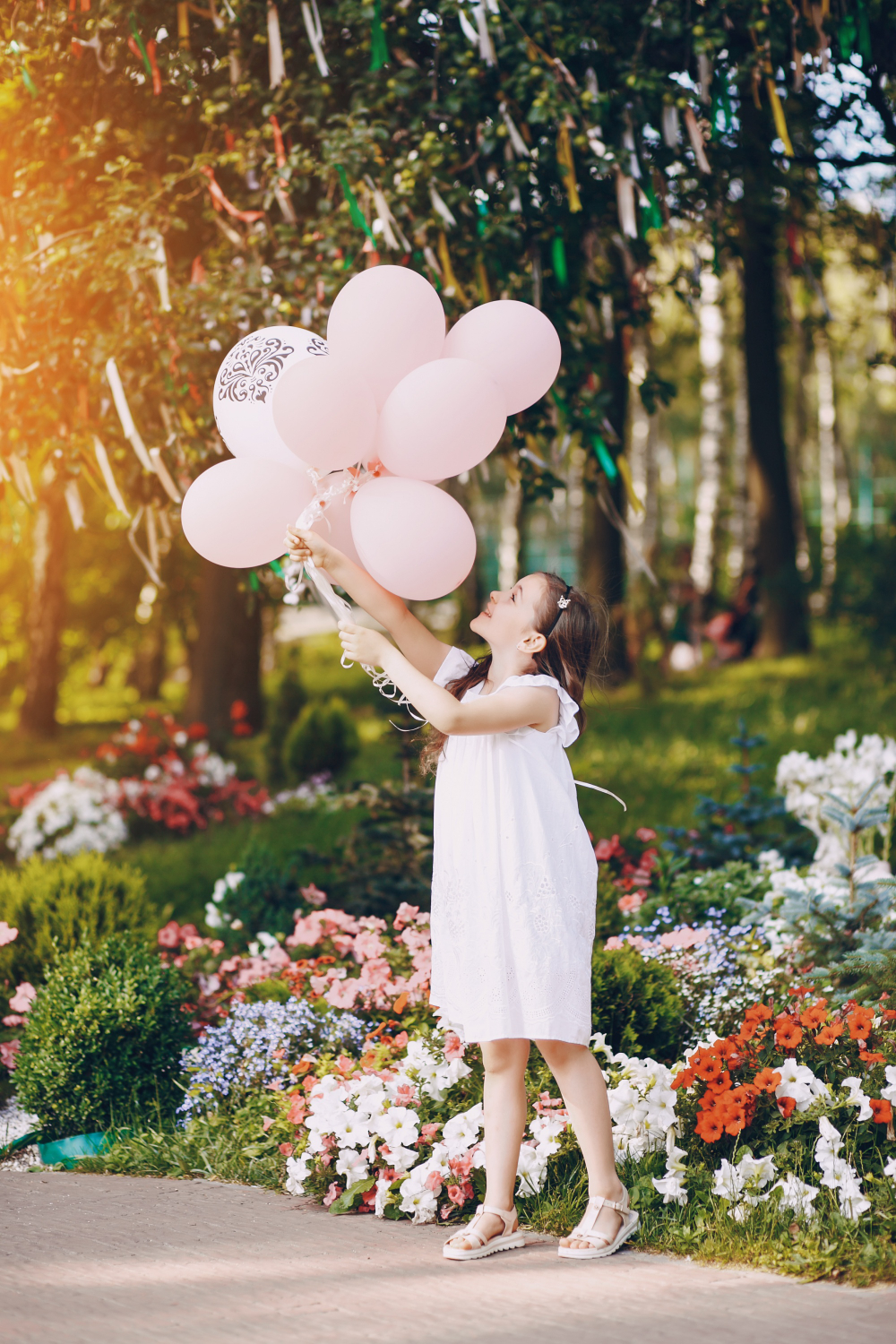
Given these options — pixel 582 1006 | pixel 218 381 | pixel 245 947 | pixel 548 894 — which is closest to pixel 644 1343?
pixel 582 1006

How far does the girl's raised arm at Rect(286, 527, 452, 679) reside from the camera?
301 cm

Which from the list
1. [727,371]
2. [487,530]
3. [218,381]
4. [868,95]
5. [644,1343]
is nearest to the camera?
[644,1343]

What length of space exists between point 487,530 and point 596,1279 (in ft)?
107

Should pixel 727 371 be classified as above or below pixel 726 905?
above

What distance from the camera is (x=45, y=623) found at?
14.8 meters

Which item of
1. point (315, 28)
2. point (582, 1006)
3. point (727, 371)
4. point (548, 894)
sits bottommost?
point (582, 1006)

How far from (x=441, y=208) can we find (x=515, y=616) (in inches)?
92.2

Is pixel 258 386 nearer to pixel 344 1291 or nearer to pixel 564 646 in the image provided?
pixel 564 646

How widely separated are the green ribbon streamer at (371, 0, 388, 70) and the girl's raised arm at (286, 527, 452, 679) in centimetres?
271

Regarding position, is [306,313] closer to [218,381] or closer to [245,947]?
[218,381]

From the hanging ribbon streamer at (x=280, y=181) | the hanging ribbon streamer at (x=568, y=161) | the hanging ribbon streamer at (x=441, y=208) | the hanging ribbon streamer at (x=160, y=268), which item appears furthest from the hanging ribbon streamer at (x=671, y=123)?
the hanging ribbon streamer at (x=160, y=268)

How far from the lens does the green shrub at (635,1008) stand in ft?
12.4

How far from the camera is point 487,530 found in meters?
34.8

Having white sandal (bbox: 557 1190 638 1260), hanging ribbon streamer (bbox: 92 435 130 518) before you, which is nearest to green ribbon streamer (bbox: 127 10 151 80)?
hanging ribbon streamer (bbox: 92 435 130 518)
